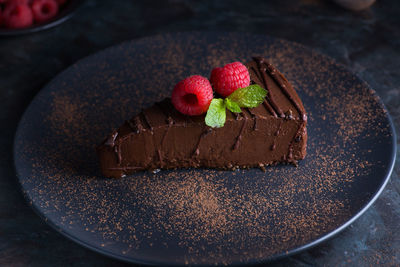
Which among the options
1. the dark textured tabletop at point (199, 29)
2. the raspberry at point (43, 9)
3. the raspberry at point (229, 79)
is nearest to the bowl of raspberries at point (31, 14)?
the raspberry at point (43, 9)

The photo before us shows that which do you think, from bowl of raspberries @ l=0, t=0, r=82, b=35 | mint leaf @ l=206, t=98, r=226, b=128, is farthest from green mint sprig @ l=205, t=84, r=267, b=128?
bowl of raspberries @ l=0, t=0, r=82, b=35

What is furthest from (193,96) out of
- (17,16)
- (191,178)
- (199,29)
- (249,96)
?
(17,16)

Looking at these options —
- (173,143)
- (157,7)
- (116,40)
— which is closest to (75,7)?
(116,40)

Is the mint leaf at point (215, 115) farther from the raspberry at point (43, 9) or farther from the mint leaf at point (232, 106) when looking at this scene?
the raspberry at point (43, 9)

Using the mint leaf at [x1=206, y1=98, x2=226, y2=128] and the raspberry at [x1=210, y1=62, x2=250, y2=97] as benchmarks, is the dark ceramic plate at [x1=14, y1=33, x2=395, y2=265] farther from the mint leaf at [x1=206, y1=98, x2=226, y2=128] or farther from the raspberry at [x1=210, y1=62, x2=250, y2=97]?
the raspberry at [x1=210, y1=62, x2=250, y2=97]

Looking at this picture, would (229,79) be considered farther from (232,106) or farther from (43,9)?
(43,9)
